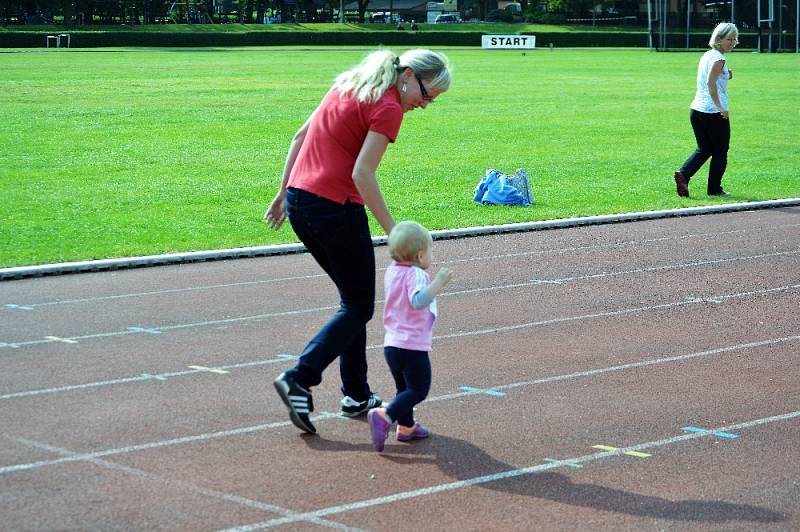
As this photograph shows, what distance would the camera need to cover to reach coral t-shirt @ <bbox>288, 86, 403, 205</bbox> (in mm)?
6027

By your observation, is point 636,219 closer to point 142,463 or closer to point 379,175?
point 379,175

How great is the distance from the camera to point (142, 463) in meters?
5.95

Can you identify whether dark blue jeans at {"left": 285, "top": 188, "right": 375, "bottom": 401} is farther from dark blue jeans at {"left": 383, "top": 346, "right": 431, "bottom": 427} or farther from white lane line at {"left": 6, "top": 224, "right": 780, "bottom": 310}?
white lane line at {"left": 6, "top": 224, "right": 780, "bottom": 310}

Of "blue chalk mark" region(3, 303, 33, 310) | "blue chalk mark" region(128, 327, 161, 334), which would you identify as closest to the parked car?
"blue chalk mark" region(3, 303, 33, 310)

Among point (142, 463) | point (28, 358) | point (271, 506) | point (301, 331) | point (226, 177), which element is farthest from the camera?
point (226, 177)

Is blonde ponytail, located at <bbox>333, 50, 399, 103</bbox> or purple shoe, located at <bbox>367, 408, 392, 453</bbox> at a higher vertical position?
blonde ponytail, located at <bbox>333, 50, 399, 103</bbox>

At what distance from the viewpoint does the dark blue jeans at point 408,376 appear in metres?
6.14

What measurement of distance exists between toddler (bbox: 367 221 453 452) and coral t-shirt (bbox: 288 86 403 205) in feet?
1.27

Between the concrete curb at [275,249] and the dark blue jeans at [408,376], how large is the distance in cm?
577

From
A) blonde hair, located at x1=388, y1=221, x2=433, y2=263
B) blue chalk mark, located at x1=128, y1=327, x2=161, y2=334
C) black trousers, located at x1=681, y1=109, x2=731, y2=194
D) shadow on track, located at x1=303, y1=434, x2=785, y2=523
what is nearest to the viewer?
shadow on track, located at x1=303, y1=434, x2=785, y2=523

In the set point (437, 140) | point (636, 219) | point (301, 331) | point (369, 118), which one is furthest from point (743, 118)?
point (369, 118)

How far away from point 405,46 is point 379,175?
63372 mm

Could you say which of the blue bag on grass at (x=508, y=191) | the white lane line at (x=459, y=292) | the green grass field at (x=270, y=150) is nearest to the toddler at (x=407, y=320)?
the white lane line at (x=459, y=292)

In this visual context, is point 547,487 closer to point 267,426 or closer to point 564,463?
point 564,463
